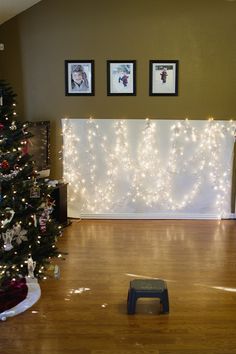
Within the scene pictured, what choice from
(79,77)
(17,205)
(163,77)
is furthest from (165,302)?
(79,77)

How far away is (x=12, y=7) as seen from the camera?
4.93 metres

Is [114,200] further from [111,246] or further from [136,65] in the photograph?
[136,65]

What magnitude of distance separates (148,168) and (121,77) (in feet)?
4.31

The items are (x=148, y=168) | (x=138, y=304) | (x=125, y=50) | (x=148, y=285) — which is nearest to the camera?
(x=148, y=285)

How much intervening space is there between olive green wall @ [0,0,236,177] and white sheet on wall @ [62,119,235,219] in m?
0.19

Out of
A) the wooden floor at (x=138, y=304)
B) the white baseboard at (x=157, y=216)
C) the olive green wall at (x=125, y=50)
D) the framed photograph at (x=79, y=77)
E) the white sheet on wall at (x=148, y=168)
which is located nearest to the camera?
the wooden floor at (x=138, y=304)

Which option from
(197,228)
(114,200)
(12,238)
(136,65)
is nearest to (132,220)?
(114,200)

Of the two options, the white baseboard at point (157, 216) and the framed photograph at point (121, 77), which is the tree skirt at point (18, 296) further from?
the framed photograph at point (121, 77)

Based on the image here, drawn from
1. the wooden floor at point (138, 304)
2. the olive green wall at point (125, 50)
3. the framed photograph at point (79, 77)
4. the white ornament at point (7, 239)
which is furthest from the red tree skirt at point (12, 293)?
the framed photograph at point (79, 77)

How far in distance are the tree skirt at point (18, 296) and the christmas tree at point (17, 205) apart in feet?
0.35

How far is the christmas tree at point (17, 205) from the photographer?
278cm

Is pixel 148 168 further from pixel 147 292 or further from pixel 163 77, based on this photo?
pixel 147 292

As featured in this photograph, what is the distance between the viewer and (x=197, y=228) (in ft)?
16.8

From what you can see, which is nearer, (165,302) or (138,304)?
(165,302)
